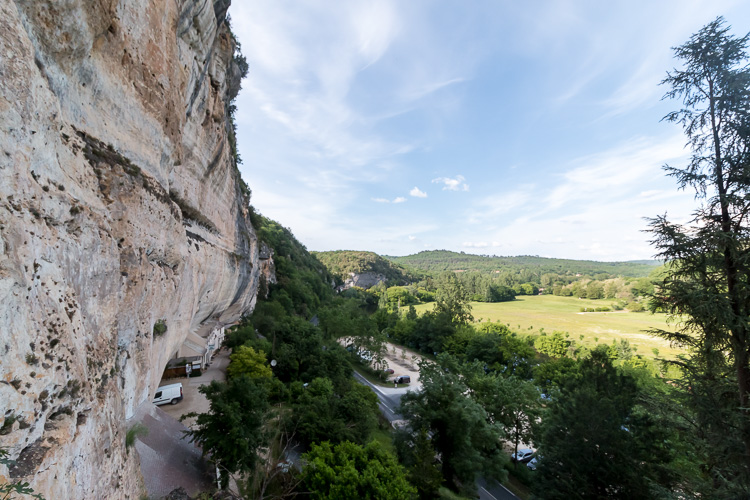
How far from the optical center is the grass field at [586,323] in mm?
44625

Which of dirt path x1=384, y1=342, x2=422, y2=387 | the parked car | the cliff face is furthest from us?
dirt path x1=384, y1=342, x2=422, y2=387

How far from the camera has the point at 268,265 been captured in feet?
122

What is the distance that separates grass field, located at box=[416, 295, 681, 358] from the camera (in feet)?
146

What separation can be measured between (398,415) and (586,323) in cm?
5218

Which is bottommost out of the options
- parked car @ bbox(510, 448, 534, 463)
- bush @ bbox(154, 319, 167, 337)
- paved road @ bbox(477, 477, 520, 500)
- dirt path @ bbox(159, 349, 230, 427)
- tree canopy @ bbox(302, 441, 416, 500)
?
paved road @ bbox(477, 477, 520, 500)

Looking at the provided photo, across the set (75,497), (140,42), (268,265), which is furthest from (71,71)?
(268,265)

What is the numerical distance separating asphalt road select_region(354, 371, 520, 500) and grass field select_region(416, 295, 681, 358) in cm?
3225

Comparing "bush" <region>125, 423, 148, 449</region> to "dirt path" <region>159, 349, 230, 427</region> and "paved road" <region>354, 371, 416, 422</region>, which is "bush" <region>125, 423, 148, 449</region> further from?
"paved road" <region>354, 371, 416, 422</region>

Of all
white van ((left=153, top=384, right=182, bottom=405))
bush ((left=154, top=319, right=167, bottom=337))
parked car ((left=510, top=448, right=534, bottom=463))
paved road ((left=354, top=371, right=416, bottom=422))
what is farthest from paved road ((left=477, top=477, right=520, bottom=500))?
bush ((left=154, top=319, right=167, bottom=337))

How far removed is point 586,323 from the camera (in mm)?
56188

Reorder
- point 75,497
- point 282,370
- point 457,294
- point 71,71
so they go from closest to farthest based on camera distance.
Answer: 1. point 75,497
2. point 71,71
3. point 282,370
4. point 457,294

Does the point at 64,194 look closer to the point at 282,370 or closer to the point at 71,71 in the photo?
the point at 71,71

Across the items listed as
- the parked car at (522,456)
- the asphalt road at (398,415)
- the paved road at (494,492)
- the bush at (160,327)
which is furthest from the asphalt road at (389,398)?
the bush at (160,327)

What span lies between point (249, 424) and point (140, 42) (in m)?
10.8
